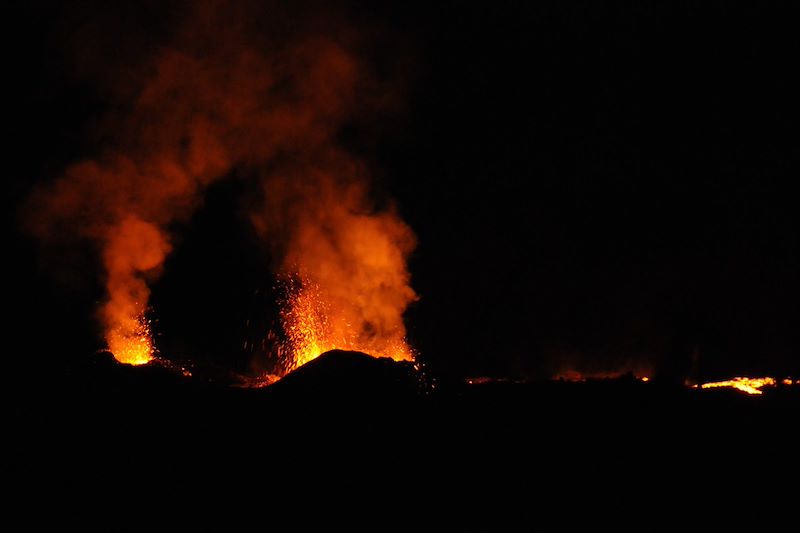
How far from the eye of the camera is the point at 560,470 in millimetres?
14336

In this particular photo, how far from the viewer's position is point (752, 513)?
12930mm

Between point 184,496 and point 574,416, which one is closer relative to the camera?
point 184,496

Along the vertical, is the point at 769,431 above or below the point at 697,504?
above

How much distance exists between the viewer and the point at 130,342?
2297cm

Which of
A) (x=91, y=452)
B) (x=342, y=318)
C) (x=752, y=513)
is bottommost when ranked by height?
(x=752, y=513)

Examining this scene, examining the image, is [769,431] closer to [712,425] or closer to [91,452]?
[712,425]

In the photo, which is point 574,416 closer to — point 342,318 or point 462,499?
point 462,499

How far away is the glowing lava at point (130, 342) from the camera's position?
22.7m

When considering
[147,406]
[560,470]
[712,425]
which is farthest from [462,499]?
[147,406]

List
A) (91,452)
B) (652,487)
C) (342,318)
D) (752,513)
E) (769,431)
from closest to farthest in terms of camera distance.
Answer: (752,513) < (652,487) < (91,452) < (769,431) < (342,318)

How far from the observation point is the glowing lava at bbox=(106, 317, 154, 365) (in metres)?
22.7

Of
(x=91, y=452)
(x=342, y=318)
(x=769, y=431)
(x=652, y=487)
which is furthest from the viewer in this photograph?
(x=342, y=318)

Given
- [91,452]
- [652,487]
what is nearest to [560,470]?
[652,487]

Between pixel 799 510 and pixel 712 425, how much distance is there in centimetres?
386
